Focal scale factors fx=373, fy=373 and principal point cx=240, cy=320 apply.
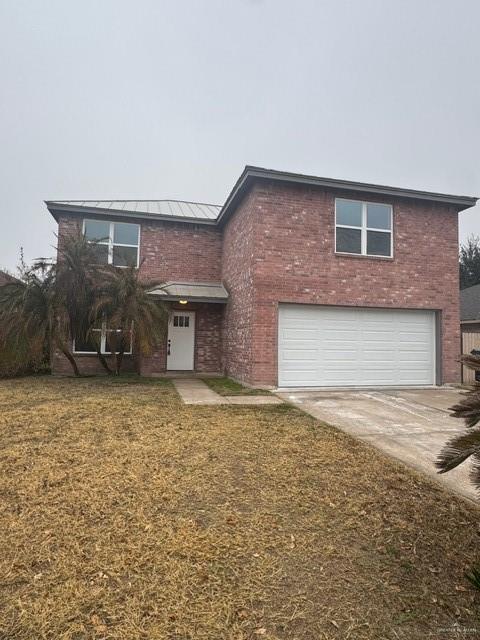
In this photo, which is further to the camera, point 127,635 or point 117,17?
point 117,17

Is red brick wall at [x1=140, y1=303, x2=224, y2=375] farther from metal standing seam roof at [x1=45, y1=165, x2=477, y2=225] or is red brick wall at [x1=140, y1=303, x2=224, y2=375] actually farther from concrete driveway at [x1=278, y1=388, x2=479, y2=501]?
concrete driveway at [x1=278, y1=388, x2=479, y2=501]

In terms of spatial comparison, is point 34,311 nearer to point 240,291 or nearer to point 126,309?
point 126,309

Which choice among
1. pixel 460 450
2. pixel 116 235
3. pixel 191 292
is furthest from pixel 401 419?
pixel 116 235

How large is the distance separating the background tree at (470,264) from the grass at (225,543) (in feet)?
99.9

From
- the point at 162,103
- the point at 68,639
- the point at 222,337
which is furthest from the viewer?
the point at 162,103

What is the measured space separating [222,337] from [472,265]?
85.0ft

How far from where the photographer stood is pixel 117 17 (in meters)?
11.5

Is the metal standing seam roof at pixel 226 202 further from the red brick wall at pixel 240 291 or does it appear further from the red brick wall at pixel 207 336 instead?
the red brick wall at pixel 207 336

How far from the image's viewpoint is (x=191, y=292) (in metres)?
12.3

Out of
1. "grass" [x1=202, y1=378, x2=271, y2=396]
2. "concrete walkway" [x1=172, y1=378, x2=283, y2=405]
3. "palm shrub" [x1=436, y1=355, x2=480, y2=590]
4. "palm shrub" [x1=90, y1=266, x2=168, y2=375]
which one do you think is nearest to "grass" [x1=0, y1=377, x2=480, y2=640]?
"palm shrub" [x1=436, y1=355, x2=480, y2=590]

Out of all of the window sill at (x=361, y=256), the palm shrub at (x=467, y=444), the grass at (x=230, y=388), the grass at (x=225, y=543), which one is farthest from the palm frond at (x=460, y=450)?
the window sill at (x=361, y=256)

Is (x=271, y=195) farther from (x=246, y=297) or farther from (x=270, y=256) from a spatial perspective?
(x=246, y=297)

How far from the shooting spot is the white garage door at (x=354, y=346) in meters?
9.95

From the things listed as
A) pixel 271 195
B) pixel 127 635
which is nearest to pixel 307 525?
pixel 127 635
